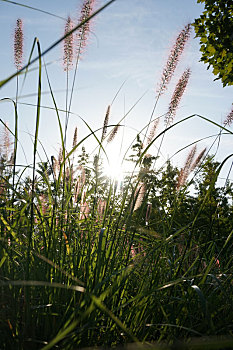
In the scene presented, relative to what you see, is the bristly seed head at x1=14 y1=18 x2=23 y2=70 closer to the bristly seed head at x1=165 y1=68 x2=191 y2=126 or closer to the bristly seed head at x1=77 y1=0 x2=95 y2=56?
the bristly seed head at x1=77 y1=0 x2=95 y2=56

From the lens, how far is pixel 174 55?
2146 millimetres

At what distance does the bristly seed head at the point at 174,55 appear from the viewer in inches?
83.5

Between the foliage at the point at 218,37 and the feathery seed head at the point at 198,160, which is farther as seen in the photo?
the foliage at the point at 218,37

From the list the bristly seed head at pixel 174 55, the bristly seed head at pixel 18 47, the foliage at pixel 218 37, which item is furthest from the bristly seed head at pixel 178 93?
the foliage at pixel 218 37

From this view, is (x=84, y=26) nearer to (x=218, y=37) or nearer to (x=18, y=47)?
(x=18, y=47)

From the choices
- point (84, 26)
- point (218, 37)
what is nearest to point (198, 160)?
point (84, 26)

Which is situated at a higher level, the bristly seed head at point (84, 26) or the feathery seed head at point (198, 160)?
the bristly seed head at point (84, 26)

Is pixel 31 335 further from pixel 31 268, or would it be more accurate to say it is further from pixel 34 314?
pixel 31 268

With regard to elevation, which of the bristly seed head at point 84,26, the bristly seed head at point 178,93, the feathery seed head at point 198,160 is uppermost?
the bristly seed head at point 84,26

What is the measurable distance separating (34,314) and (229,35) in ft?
15.0

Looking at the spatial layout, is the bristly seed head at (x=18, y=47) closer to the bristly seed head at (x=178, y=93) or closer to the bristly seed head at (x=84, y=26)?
the bristly seed head at (x=84, y=26)

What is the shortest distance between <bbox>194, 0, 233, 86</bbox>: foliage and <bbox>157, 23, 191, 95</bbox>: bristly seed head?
2.65 metres

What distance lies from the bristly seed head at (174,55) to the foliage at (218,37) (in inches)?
104

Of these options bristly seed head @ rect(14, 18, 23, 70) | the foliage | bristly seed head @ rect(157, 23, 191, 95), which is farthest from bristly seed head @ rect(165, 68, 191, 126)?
the foliage
